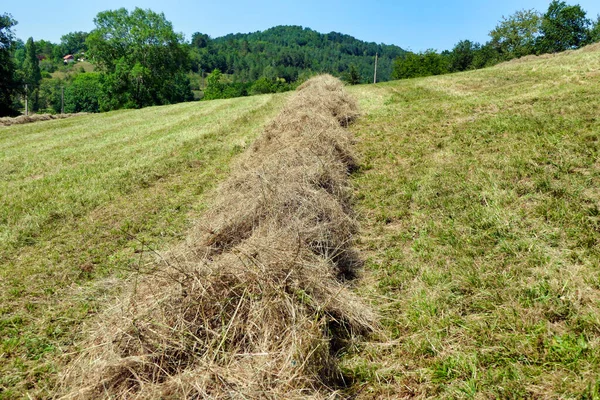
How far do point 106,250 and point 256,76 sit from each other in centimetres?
12135

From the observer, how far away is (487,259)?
3.45 meters

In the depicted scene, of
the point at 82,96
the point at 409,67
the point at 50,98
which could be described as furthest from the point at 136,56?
the point at 50,98

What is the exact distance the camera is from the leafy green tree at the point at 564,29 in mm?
54125

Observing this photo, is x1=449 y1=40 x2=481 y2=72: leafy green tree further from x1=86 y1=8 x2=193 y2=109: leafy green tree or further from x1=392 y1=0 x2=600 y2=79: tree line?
x1=86 y1=8 x2=193 y2=109: leafy green tree

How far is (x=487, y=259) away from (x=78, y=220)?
19.4 ft

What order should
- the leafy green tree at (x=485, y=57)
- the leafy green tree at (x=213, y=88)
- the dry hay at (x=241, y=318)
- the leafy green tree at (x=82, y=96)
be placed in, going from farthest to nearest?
the leafy green tree at (x=213, y=88) < the leafy green tree at (x=82, y=96) < the leafy green tree at (x=485, y=57) < the dry hay at (x=241, y=318)

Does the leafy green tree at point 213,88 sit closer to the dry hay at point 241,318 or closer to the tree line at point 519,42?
the tree line at point 519,42

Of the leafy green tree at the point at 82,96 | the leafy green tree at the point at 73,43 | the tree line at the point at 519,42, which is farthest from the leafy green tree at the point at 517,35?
the leafy green tree at the point at 73,43

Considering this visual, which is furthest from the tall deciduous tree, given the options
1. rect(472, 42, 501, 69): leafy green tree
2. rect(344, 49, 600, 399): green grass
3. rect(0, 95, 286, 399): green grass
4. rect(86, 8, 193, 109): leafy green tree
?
rect(472, 42, 501, 69): leafy green tree

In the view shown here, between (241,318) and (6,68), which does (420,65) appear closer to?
(6,68)

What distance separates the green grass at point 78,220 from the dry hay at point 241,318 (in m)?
0.69

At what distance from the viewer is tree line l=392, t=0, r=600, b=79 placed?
2137 inches

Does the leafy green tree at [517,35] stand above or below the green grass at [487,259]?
above

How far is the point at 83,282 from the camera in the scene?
4000 millimetres
